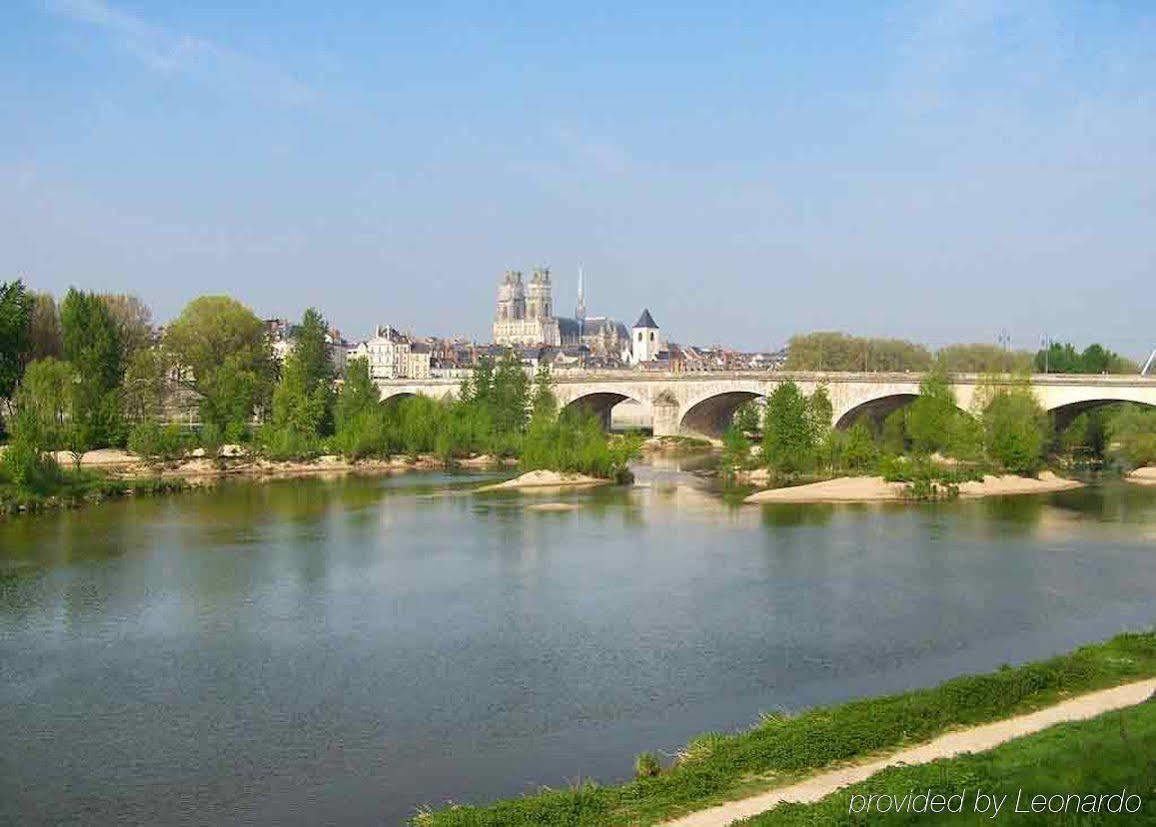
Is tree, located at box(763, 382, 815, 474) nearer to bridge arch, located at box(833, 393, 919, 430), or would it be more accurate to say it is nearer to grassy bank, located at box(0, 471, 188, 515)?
bridge arch, located at box(833, 393, 919, 430)

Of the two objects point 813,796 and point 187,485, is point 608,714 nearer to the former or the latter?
point 813,796

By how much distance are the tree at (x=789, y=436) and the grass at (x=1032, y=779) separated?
33.8m

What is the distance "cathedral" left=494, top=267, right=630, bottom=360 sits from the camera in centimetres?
16050

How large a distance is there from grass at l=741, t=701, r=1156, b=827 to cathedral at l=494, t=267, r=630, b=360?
14457cm

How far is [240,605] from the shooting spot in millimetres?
22578

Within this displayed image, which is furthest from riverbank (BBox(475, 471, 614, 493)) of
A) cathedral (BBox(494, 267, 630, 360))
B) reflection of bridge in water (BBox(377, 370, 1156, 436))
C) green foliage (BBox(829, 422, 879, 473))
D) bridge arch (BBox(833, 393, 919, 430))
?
cathedral (BBox(494, 267, 630, 360))

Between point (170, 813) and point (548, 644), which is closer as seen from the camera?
point (170, 813)

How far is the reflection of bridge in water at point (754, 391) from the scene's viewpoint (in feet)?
162

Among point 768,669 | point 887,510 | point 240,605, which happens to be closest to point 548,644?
point 768,669

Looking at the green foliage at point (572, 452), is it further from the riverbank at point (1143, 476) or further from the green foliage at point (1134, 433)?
the green foliage at point (1134, 433)

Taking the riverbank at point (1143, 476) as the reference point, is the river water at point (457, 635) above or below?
below

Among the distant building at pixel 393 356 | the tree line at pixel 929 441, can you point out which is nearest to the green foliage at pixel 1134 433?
the tree line at pixel 929 441

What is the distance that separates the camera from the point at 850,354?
9144 centimetres

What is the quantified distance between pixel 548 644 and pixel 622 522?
15.3 metres
